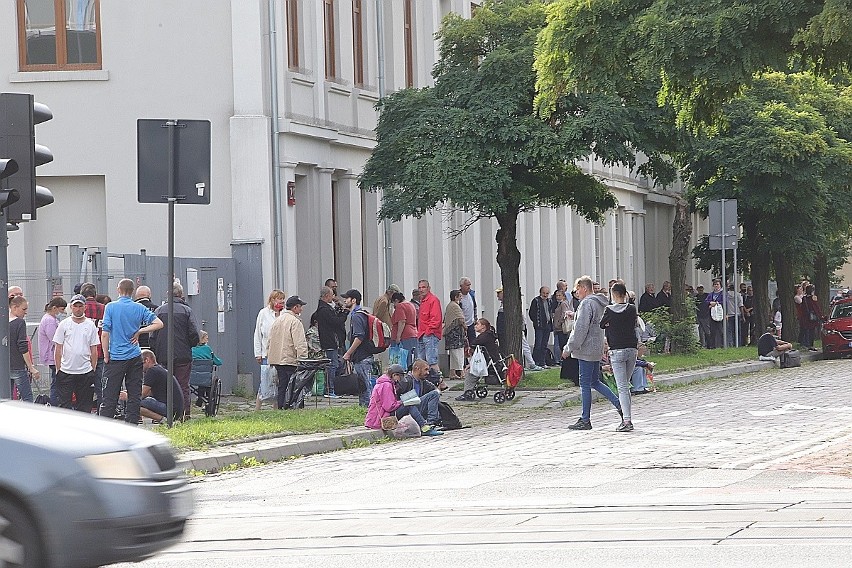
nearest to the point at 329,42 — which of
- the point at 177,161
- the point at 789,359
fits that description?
the point at 789,359

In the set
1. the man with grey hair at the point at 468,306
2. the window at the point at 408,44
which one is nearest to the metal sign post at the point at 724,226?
the man with grey hair at the point at 468,306

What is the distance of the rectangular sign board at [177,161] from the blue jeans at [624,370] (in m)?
5.30

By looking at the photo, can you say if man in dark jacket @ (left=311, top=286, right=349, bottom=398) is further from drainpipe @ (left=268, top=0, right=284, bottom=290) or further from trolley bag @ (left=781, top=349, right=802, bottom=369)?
trolley bag @ (left=781, top=349, right=802, bottom=369)

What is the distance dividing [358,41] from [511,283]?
20.5 ft

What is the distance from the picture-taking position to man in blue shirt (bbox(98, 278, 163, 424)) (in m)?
18.5

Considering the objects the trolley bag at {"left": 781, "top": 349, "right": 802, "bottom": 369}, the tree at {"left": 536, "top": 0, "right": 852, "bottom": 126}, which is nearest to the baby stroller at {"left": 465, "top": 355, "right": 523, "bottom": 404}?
the tree at {"left": 536, "top": 0, "right": 852, "bottom": 126}

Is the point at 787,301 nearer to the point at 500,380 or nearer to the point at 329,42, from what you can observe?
the point at 329,42

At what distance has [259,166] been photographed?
1075 inches

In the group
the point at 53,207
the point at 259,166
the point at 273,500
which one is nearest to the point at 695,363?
the point at 259,166

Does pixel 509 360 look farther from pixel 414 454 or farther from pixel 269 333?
pixel 414 454

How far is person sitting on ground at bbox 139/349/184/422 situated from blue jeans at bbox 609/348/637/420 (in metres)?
5.13

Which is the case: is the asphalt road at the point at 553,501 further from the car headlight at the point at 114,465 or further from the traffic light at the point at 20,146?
the traffic light at the point at 20,146

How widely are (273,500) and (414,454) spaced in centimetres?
420

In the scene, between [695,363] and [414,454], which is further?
[695,363]
